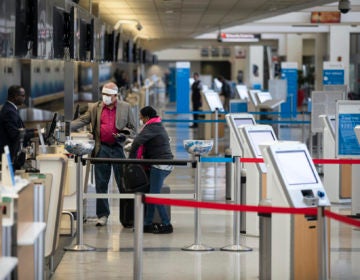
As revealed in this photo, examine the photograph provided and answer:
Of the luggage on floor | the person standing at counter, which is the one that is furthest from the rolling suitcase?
the person standing at counter

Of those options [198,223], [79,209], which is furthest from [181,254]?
[79,209]

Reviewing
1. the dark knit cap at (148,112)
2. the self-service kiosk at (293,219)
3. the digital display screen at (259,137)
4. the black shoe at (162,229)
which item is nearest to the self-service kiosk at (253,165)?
the digital display screen at (259,137)

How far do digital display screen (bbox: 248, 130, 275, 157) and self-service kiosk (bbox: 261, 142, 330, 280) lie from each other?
116 inches

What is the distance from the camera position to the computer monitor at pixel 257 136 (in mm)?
11656

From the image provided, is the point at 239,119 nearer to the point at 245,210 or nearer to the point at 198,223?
the point at 198,223

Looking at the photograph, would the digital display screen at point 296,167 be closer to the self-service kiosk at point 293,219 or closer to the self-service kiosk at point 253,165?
the self-service kiosk at point 293,219

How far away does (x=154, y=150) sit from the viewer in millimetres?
12086

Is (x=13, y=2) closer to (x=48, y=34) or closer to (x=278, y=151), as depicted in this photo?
(x=48, y=34)

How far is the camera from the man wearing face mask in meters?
12.6

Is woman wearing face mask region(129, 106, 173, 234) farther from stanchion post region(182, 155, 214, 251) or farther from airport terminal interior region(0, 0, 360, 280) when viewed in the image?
stanchion post region(182, 155, 214, 251)

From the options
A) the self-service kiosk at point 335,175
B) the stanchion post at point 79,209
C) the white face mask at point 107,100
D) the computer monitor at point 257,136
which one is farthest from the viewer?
the self-service kiosk at point 335,175

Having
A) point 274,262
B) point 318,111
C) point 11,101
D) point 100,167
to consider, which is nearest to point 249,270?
point 274,262

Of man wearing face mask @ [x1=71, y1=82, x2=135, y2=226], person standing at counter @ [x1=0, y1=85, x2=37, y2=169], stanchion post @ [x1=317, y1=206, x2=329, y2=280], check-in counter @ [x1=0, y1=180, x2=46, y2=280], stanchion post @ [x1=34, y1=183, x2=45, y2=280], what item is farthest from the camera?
man wearing face mask @ [x1=71, y1=82, x2=135, y2=226]

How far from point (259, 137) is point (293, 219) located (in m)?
3.29
